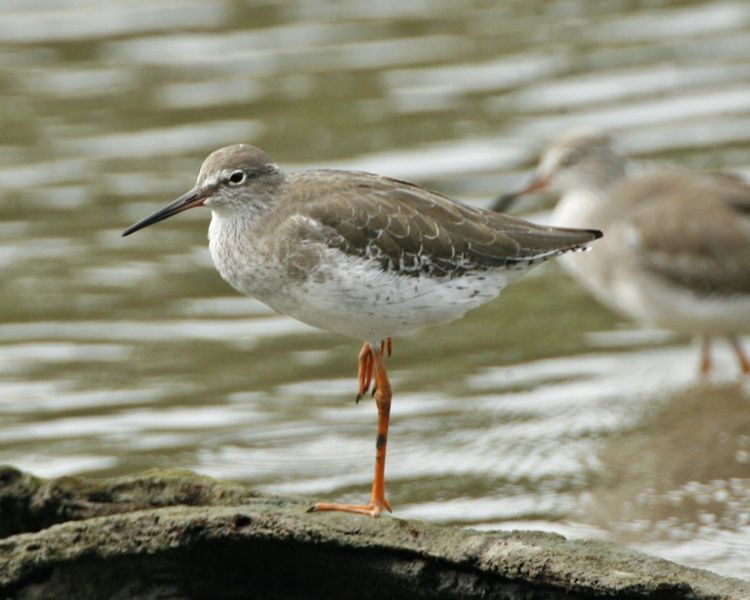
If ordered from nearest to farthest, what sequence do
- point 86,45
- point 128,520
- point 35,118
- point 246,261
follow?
point 128,520 → point 246,261 → point 35,118 → point 86,45

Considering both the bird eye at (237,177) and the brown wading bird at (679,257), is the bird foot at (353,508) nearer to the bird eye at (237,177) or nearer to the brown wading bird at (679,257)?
the bird eye at (237,177)

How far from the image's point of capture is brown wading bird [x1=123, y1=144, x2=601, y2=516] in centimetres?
670

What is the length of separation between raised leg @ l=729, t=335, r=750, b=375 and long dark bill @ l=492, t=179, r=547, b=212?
2.06 m

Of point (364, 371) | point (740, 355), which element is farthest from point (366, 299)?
point (740, 355)

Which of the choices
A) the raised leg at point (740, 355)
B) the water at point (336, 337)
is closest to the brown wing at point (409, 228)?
the water at point (336, 337)

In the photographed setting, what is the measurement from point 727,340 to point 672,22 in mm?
5976

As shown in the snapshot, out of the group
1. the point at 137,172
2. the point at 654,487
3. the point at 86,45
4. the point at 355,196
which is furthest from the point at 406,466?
the point at 86,45

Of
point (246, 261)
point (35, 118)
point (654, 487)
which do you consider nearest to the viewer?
point (246, 261)

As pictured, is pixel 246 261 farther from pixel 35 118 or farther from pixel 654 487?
pixel 35 118

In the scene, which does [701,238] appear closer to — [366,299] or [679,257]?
[679,257]

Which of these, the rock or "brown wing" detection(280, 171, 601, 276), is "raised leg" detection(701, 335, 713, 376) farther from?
the rock

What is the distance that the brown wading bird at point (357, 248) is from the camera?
6703 millimetres

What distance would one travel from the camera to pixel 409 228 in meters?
6.96

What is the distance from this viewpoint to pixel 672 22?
1606 centimetres
